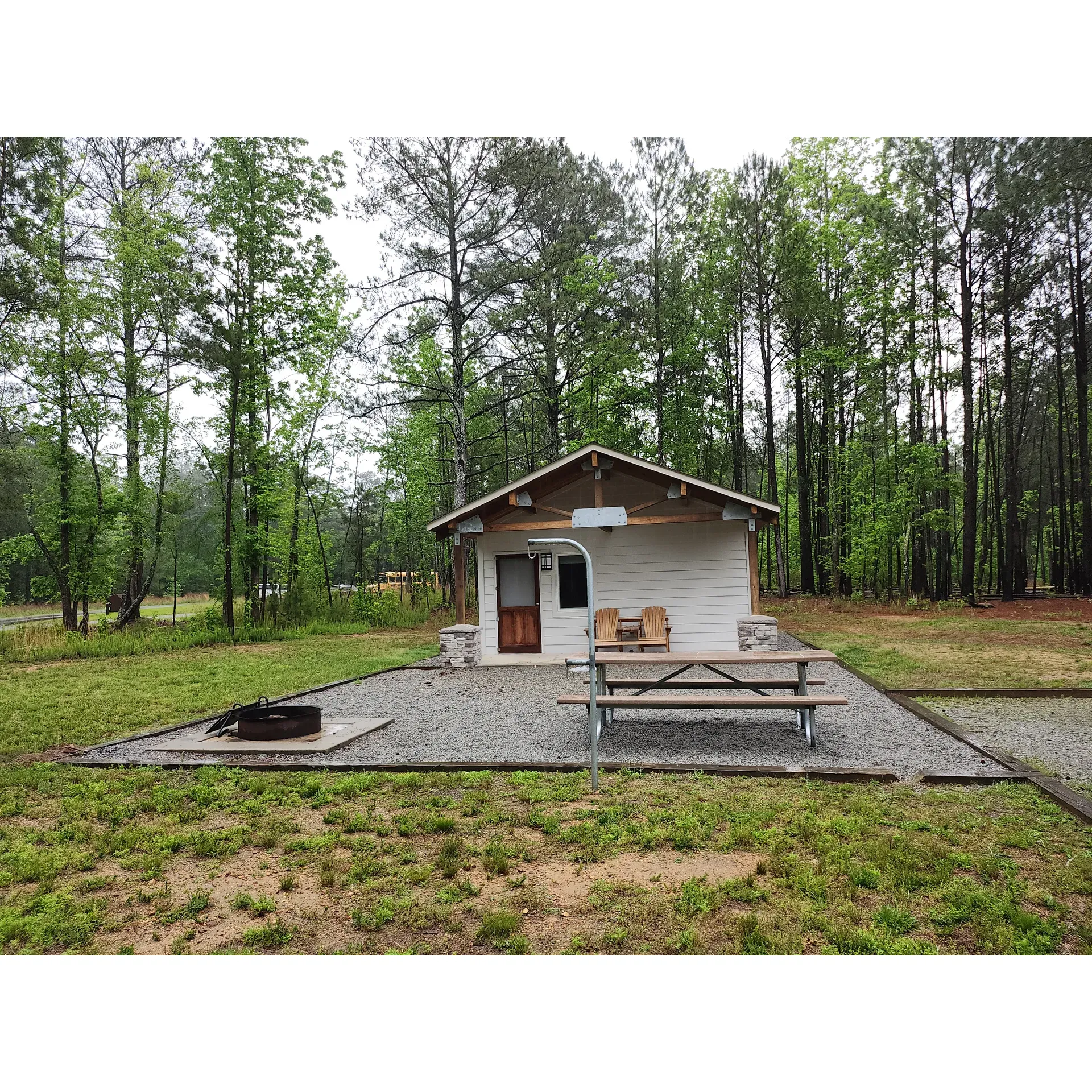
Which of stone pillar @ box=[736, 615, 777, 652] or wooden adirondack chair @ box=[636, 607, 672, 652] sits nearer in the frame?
stone pillar @ box=[736, 615, 777, 652]

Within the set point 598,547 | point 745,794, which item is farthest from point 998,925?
point 598,547

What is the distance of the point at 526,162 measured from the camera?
1192 cm

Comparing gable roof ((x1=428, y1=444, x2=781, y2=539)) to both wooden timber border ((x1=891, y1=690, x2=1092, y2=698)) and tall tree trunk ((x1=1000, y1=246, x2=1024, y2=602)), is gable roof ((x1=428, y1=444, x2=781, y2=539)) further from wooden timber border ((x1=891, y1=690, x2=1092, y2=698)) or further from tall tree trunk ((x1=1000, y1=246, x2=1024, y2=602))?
tall tree trunk ((x1=1000, y1=246, x2=1024, y2=602))

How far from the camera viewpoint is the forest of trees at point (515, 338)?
39.7 feet

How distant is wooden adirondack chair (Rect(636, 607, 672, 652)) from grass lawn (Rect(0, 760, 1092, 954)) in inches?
236

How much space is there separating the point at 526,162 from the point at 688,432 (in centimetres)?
878

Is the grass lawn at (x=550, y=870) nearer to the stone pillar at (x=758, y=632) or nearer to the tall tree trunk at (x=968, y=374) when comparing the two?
the stone pillar at (x=758, y=632)

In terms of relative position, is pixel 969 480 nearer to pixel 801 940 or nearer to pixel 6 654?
pixel 801 940

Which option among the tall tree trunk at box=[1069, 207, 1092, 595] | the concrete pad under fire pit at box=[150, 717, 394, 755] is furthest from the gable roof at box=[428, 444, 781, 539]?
the tall tree trunk at box=[1069, 207, 1092, 595]

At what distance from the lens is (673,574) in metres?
10.1

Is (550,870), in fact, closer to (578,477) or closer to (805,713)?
(805,713)

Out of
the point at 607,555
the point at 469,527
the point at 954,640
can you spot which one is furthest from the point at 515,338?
the point at 954,640

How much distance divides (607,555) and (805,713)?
559 cm

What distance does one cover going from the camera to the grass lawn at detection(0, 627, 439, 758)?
19.6 ft
